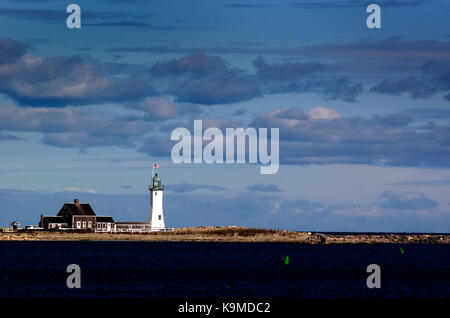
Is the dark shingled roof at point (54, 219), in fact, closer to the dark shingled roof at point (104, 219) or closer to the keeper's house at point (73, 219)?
the keeper's house at point (73, 219)

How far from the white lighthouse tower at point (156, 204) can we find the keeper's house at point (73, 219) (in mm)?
9575

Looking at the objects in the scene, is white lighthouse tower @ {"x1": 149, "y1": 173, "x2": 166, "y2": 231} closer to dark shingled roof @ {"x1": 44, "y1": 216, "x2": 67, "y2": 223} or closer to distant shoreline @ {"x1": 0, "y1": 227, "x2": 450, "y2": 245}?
distant shoreline @ {"x1": 0, "y1": 227, "x2": 450, "y2": 245}

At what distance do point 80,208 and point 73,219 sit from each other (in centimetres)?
242

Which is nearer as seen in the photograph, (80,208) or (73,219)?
(73,219)

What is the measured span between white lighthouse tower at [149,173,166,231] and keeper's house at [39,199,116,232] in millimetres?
9575

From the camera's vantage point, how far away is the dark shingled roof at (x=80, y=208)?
137 m

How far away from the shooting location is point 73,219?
137000 millimetres
